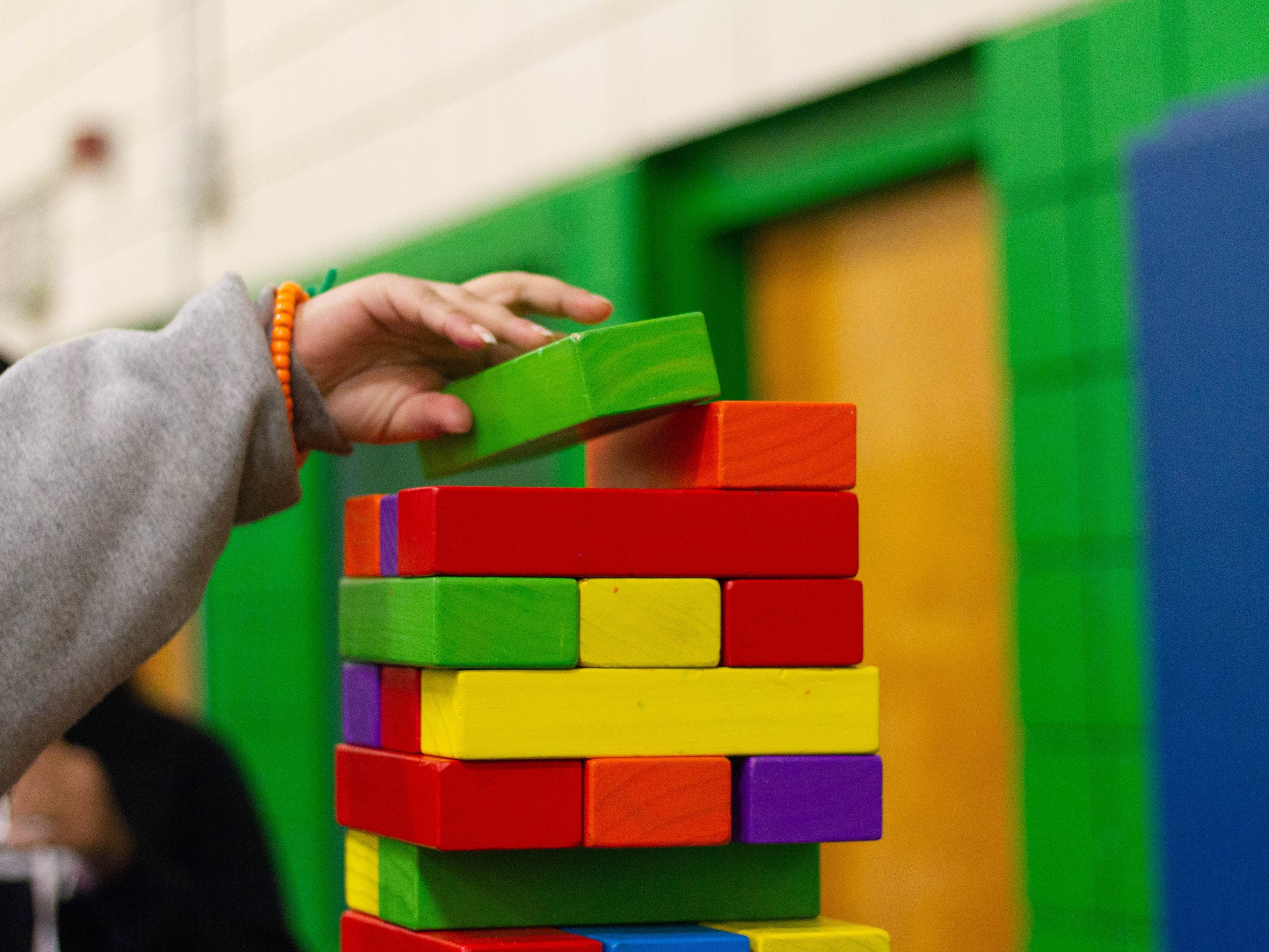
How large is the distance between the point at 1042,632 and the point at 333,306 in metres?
1.31

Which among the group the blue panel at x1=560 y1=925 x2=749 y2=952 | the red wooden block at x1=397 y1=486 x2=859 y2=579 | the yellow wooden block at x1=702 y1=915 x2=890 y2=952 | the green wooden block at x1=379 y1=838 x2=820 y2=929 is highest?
the red wooden block at x1=397 y1=486 x2=859 y2=579

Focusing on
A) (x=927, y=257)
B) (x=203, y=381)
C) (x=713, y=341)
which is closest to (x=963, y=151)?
(x=927, y=257)

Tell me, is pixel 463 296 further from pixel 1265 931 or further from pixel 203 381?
pixel 1265 931

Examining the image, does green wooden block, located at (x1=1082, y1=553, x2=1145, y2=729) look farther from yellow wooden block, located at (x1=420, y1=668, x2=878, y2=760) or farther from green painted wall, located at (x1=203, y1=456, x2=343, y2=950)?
→ green painted wall, located at (x1=203, y1=456, x2=343, y2=950)

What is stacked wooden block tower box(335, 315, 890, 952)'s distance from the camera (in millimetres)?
862

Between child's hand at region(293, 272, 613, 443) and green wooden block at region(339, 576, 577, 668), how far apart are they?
17cm

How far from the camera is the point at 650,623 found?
2.93 ft

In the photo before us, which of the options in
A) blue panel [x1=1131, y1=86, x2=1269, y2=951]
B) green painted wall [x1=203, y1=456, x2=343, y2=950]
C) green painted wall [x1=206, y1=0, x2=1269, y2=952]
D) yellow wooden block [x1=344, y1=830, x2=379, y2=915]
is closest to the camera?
yellow wooden block [x1=344, y1=830, x2=379, y2=915]

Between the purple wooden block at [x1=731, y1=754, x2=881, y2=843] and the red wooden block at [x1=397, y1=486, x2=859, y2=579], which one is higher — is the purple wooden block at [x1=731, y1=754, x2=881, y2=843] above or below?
below

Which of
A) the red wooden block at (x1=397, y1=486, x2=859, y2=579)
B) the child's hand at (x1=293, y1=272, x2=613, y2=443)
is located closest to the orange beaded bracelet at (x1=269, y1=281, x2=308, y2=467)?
the child's hand at (x1=293, y1=272, x2=613, y2=443)

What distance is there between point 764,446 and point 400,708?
27 centimetres

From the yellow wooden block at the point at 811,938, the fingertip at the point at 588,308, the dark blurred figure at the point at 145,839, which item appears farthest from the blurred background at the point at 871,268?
the yellow wooden block at the point at 811,938

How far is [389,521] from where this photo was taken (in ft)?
3.08

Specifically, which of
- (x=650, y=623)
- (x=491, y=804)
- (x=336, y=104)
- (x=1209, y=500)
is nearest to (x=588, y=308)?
(x=650, y=623)
